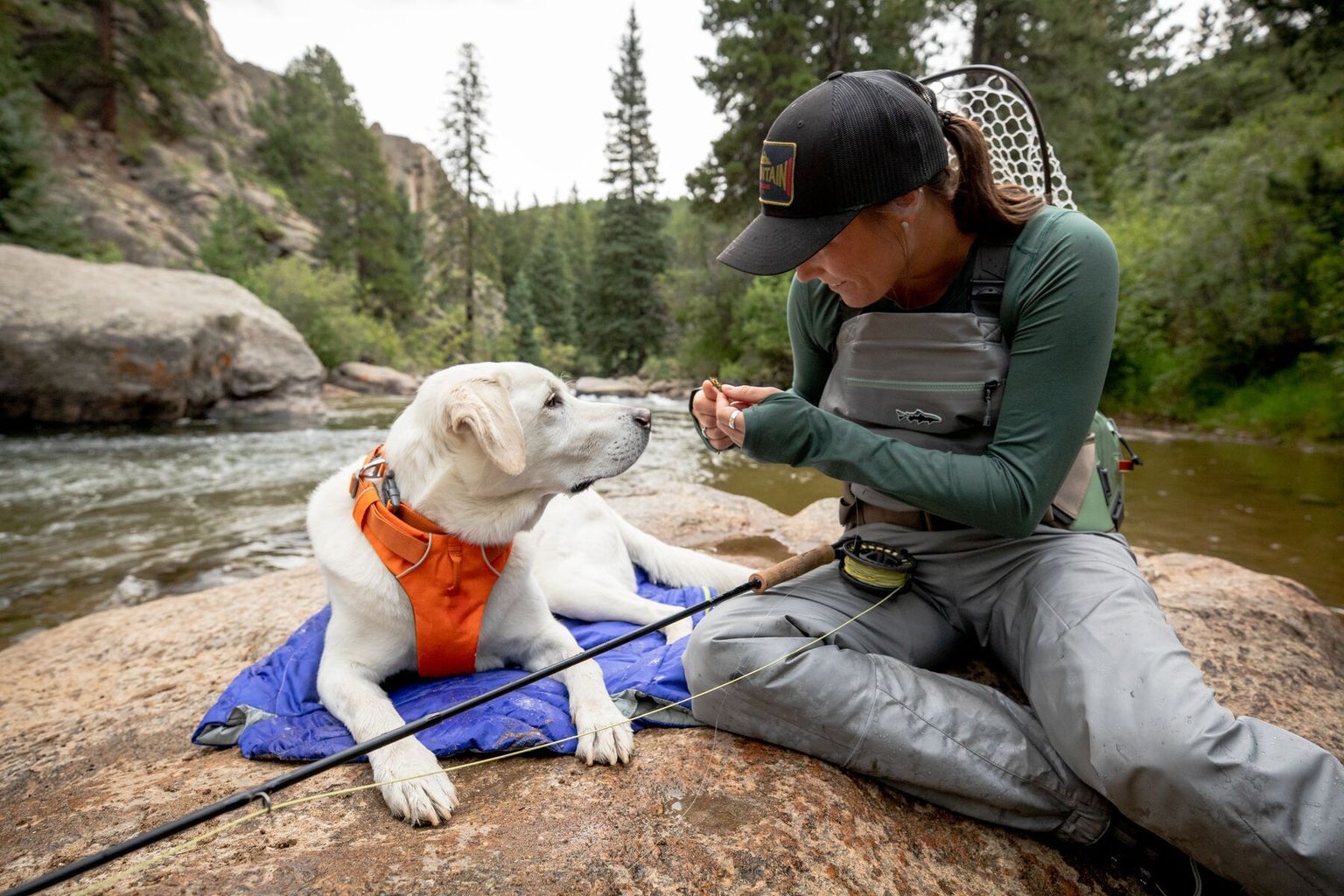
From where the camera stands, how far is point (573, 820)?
5.84 ft

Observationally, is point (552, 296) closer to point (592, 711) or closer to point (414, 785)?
point (592, 711)

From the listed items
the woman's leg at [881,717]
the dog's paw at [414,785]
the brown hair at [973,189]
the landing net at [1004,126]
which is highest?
the landing net at [1004,126]

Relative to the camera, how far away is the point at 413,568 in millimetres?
2514

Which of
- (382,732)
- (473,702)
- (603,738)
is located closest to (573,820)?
(603,738)

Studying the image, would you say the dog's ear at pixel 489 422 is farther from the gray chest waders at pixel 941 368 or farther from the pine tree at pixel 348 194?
the pine tree at pixel 348 194

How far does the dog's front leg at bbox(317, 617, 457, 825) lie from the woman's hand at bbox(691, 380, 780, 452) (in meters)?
1.41

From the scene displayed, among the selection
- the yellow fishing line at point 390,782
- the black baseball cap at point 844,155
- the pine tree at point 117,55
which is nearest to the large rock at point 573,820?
the yellow fishing line at point 390,782

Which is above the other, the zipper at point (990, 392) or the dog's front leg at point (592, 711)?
the zipper at point (990, 392)

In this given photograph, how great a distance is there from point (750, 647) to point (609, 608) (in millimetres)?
1427

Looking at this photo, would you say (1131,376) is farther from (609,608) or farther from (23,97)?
(23,97)

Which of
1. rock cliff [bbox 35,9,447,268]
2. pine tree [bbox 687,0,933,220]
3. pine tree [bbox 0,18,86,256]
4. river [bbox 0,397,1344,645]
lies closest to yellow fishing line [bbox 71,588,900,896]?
river [bbox 0,397,1344,645]

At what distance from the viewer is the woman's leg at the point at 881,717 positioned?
6.16 feet

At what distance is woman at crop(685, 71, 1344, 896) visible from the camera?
5.30ft

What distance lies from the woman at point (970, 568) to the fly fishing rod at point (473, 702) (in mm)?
83
